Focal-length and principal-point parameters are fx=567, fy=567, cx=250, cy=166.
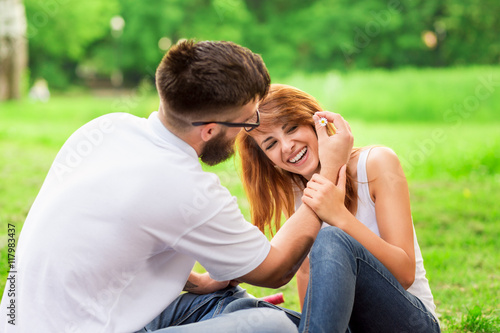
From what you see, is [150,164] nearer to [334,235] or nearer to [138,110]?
[334,235]

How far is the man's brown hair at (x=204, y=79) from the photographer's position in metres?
1.89

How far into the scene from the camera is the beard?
206 centimetres

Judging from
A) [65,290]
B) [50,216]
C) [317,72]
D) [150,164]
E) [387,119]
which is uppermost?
[150,164]

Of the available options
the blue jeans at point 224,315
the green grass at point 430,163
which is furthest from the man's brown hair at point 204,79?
the green grass at point 430,163

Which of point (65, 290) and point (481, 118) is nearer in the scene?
point (65, 290)

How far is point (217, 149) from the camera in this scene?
211 cm

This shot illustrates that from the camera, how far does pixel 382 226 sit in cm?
230

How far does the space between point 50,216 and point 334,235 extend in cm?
96

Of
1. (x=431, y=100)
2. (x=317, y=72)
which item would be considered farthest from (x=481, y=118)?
(x=317, y=72)

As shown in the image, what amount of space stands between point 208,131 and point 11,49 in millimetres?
16430

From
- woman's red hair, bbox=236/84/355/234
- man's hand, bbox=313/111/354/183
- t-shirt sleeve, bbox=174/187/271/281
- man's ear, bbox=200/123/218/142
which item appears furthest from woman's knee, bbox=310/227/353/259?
woman's red hair, bbox=236/84/355/234

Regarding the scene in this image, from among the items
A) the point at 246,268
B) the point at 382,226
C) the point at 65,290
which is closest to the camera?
the point at 65,290

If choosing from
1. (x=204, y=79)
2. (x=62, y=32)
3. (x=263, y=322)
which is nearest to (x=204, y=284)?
(x=263, y=322)

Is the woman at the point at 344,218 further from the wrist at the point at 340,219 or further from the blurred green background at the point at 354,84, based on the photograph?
the blurred green background at the point at 354,84
